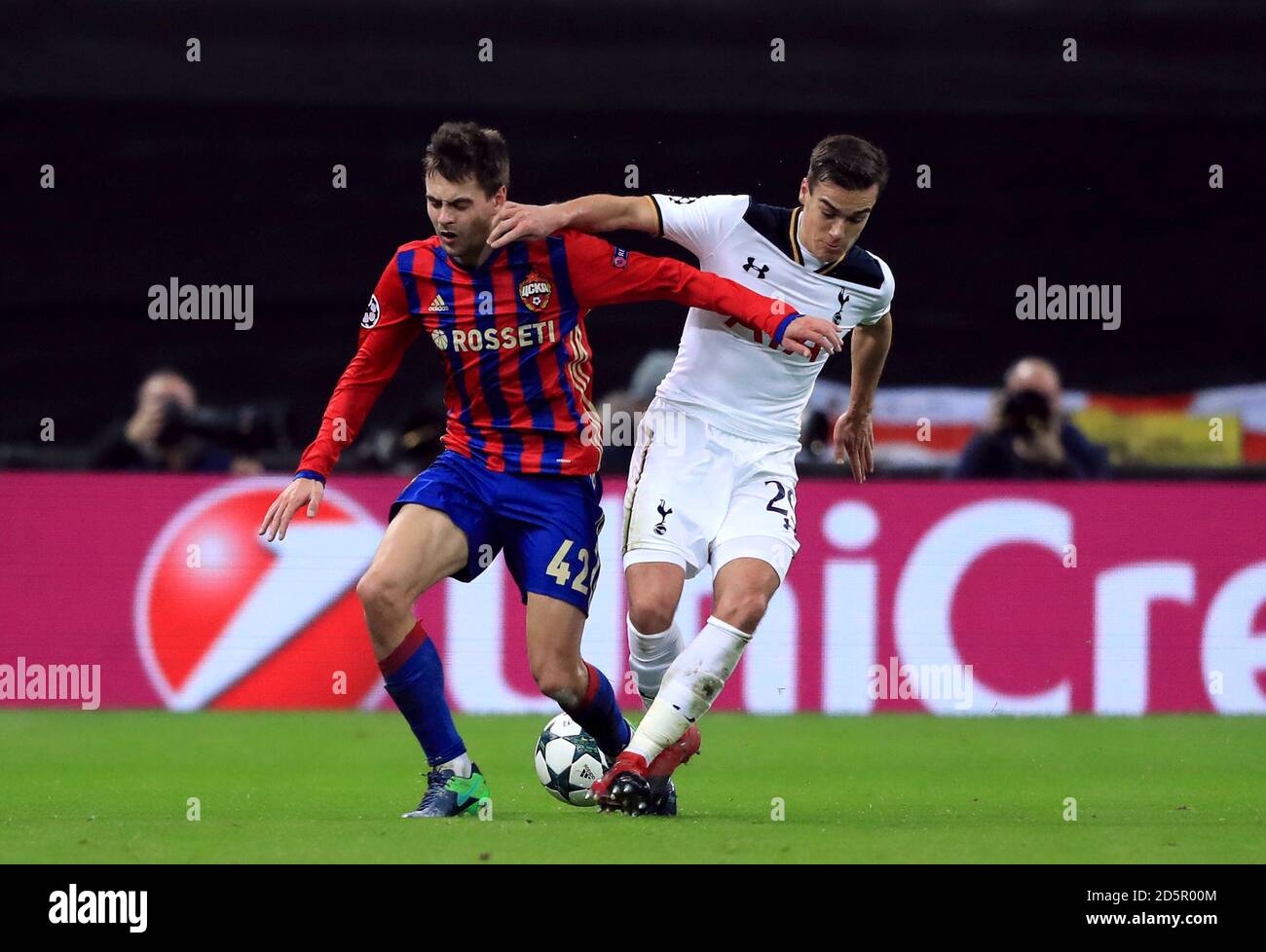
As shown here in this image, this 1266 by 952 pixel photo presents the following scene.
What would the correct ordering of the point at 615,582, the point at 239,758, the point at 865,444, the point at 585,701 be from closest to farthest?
the point at 585,701 < the point at 865,444 < the point at 239,758 < the point at 615,582

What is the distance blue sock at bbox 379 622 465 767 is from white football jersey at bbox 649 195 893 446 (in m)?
1.30

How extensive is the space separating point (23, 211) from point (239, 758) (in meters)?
4.51

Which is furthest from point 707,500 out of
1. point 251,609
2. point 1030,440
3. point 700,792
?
point 1030,440

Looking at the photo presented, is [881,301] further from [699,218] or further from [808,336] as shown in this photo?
[808,336]

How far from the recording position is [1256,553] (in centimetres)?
1125

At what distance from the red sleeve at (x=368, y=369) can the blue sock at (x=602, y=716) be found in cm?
105

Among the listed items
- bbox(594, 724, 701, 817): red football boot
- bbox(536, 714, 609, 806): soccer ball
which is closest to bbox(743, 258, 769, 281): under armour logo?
bbox(594, 724, 701, 817): red football boot

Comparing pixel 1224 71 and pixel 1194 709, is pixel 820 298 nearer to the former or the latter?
pixel 1194 709

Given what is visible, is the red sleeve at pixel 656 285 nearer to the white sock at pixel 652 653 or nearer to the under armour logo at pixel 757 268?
the under armour logo at pixel 757 268

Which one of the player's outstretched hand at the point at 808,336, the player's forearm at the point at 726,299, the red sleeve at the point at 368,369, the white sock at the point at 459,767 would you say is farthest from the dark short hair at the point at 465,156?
the white sock at the point at 459,767

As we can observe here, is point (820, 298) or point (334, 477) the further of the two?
point (334, 477)

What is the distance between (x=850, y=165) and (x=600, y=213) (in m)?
0.80

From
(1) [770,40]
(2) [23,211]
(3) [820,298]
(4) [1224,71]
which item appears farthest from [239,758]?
(4) [1224,71]

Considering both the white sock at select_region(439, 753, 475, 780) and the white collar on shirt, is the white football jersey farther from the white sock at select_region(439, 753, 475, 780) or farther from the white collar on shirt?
the white sock at select_region(439, 753, 475, 780)
